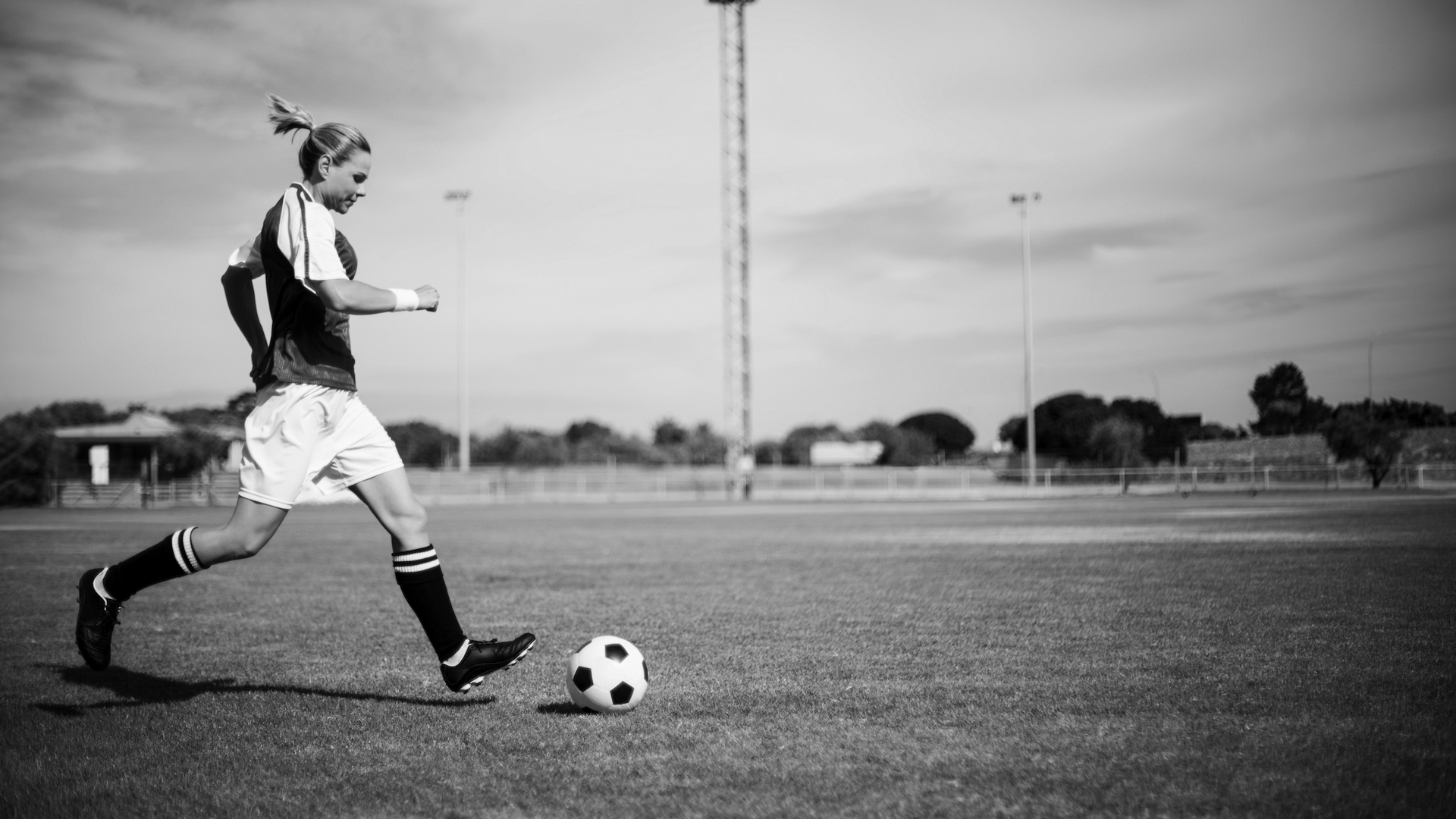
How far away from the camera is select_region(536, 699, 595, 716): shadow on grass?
429 cm

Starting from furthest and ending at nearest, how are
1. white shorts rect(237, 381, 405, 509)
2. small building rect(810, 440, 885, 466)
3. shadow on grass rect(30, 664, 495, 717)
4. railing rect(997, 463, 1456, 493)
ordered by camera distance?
small building rect(810, 440, 885, 466)
railing rect(997, 463, 1456, 493)
shadow on grass rect(30, 664, 495, 717)
white shorts rect(237, 381, 405, 509)

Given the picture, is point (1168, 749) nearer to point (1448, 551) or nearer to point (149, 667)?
point (149, 667)

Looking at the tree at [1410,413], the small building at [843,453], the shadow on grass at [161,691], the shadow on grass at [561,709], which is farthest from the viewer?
the small building at [843,453]

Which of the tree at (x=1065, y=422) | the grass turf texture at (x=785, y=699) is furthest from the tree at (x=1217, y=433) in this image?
the grass turf texture at (x=785, y=699)

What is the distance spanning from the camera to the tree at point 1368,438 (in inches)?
1522

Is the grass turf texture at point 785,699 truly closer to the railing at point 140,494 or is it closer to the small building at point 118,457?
the railing at point 140,494

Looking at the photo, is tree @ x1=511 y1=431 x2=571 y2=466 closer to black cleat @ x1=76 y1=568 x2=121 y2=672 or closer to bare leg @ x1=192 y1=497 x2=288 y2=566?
black cleat @ x1=76 y1=568 x2=121 y2=672

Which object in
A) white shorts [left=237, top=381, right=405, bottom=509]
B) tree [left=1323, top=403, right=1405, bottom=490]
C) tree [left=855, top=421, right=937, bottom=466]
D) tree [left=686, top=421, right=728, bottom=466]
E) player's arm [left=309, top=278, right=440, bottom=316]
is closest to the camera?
player's arm [left=309, top=278, right=440, bottom=316]

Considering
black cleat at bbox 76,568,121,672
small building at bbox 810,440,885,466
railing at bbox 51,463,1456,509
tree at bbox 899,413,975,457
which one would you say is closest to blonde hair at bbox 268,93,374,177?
black cleat at bbox 76,568,121,672

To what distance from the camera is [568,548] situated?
15.1 meters

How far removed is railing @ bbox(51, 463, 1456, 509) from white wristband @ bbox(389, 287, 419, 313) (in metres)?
39.7

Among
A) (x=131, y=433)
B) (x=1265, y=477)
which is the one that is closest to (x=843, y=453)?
(x=1265, y=477)

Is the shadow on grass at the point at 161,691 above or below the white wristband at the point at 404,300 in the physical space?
below

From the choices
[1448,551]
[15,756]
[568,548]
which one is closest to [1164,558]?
[1448,551]
